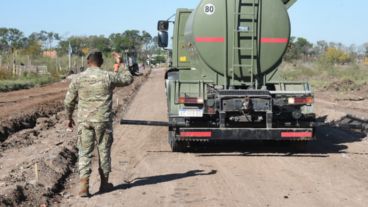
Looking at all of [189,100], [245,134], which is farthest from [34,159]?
[245,134]

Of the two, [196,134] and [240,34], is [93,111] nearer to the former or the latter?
[196,134]

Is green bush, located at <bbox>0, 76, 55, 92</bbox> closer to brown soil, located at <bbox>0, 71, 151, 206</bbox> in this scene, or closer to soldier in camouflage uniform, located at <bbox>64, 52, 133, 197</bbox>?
brown soil, located at <bbox>0, 71, 151, 206</bbox>

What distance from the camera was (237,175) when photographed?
9805mm

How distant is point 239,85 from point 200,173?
3.04 metres

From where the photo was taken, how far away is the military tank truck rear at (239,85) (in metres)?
11.6

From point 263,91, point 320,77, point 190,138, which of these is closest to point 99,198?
point 190,138

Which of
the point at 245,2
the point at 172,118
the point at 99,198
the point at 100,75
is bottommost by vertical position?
the point at 99,198

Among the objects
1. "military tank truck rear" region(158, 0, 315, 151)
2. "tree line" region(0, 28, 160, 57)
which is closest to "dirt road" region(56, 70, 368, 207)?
"military tank truck rear" region(158, 0, 315, 151)

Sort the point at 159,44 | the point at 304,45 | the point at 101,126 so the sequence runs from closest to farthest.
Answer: the point at 101,126
the point at 159,44
the point at 304,45

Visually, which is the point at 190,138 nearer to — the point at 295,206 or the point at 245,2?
the point at 245,2

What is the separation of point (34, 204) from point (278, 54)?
247 inches

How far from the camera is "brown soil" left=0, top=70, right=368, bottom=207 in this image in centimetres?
806

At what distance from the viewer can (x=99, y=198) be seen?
8.19 metres

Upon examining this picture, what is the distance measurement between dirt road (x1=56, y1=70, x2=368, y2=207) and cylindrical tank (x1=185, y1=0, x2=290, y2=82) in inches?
73.1
